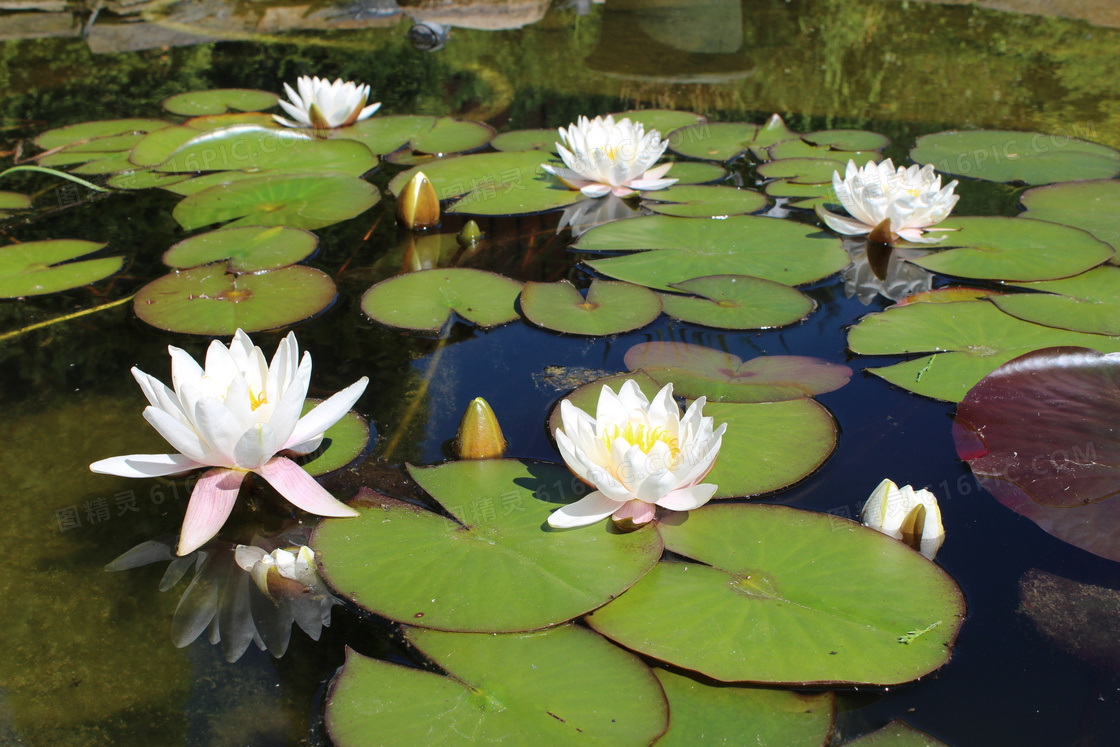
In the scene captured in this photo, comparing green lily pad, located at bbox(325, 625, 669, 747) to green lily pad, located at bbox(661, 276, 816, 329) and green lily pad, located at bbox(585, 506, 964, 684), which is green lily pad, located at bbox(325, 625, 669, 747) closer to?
green lily pad, located at bbox(585, 506, 964, 684)

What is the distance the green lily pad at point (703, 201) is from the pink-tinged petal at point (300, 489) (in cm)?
202

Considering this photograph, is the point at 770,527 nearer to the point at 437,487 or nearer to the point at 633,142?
the point at 437,487

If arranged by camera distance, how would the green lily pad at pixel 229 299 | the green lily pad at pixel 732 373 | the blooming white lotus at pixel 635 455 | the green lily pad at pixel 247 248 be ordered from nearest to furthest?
the blooming white lotus at pixel 635 455 < the green lily pad at pixel 732 373 < the green lily pad at pixel 229 299 < the green lily pad at pixel 247 248

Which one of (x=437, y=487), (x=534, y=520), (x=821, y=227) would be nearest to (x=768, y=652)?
(x=534, y=520)

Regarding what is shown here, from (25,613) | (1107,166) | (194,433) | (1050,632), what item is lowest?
(25,613)

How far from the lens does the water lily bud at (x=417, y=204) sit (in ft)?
Answer: 10.3

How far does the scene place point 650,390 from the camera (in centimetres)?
202

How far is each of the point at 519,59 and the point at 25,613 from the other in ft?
17.9

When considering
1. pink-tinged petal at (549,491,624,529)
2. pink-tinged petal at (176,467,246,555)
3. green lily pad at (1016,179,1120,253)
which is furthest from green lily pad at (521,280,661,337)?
green lily pad at (1016,179,1120,253)

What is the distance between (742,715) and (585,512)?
491 millimetres

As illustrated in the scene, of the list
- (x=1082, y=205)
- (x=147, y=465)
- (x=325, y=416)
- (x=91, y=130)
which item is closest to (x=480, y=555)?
(x=325, y=416)

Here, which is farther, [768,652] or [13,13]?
[13,13]

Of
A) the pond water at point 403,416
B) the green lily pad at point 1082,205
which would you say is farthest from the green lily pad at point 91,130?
the green lily pad at point 1082,205

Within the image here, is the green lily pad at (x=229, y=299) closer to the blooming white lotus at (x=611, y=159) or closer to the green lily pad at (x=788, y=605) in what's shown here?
the blooming white lotus at (x=611, y=159)
